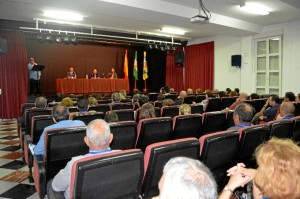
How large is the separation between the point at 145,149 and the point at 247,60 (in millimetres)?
9215

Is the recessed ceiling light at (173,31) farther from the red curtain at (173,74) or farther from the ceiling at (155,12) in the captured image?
the red curtain at (173,74)

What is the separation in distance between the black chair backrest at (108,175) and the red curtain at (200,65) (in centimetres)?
1093

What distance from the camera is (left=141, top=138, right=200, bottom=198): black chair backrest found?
182 centimetres

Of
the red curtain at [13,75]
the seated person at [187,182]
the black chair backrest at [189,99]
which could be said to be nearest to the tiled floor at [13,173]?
the seated person at [187,182]

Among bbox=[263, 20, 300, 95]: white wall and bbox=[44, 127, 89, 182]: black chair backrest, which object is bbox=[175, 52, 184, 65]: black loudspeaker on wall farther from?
bbox=[44, 127, 89, 182]: black chair backrest

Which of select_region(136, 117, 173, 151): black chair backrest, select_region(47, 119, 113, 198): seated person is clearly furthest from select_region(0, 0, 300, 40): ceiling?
select_region(47, 119, 113, 198): seated person

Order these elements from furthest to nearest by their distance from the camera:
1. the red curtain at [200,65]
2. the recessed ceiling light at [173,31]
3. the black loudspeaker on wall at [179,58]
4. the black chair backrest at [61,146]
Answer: the black loudspeaker on wall at [179,58] → the red curtain at [200,65] → the recessed ceiling light at [173,31] → the black chair backrest at [61,146]

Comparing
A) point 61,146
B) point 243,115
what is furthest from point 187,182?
point 243,115

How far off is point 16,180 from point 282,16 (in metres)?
8.62

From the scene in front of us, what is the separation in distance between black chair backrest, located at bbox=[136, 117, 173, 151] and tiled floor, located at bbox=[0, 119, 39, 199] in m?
1.40

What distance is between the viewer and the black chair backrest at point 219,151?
2.14 meters

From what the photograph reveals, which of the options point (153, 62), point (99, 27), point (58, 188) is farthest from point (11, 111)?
point (58, 188)

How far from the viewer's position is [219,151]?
2268mm

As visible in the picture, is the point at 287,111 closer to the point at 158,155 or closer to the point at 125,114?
the point at 125,114
